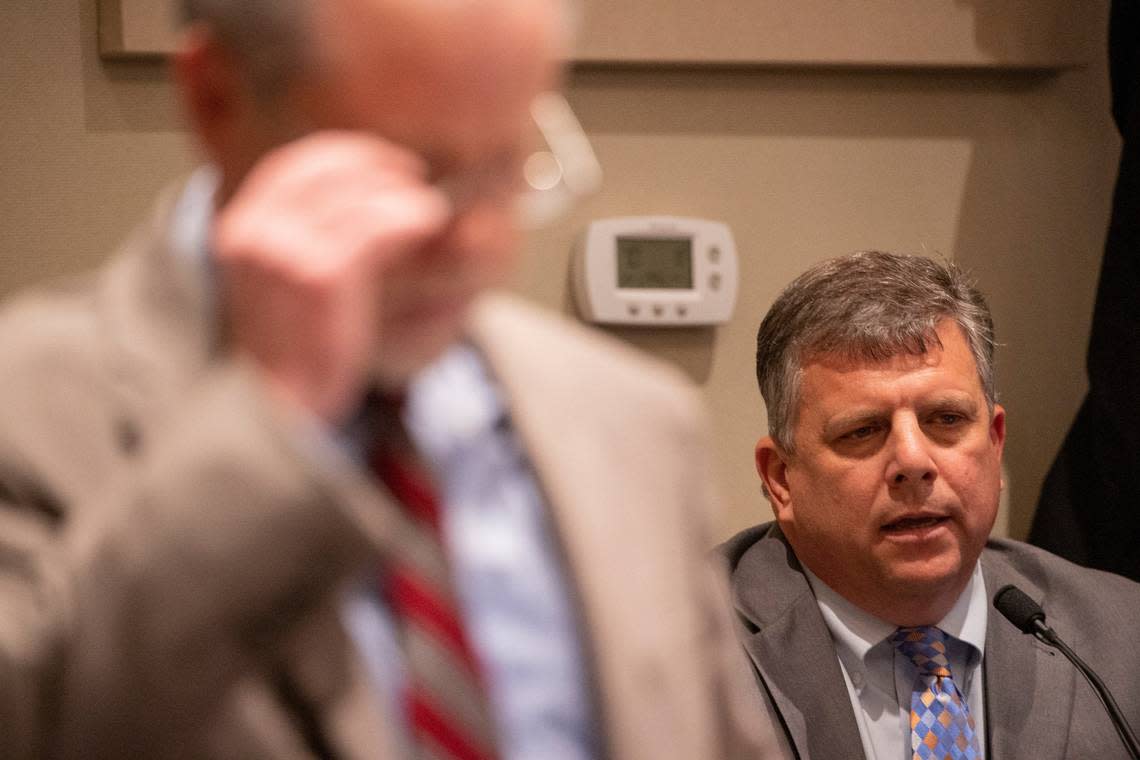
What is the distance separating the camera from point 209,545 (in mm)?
549

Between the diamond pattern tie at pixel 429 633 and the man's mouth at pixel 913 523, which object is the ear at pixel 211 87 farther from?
the man's mouth at pixel 913 523

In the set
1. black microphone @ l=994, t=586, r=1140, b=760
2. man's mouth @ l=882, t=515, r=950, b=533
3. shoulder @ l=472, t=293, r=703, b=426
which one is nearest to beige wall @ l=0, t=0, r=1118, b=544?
man's mouth @ l=882, t=515, r=950, b=533

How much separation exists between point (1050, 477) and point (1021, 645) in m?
0.36

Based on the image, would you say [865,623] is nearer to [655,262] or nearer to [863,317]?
[863,317]

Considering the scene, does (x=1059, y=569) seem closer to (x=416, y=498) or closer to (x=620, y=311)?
(x=620, y=311)

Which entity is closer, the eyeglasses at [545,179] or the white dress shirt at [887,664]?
the eyeglasses at [545,179]

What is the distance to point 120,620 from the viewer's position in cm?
55

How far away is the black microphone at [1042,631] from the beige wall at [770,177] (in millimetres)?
501

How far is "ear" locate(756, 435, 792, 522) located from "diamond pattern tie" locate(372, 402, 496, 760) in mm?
1264

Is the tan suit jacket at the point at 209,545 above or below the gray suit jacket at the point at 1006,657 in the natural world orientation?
above

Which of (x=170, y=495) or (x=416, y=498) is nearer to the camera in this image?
(x=170, y=495)

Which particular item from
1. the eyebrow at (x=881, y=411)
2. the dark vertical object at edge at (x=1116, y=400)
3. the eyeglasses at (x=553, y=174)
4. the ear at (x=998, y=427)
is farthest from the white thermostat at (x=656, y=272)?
the eyeglasses at (x=553, y=174)

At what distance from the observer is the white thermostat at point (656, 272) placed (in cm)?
200

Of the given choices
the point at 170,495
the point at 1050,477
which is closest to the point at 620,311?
the point at 1050,477
